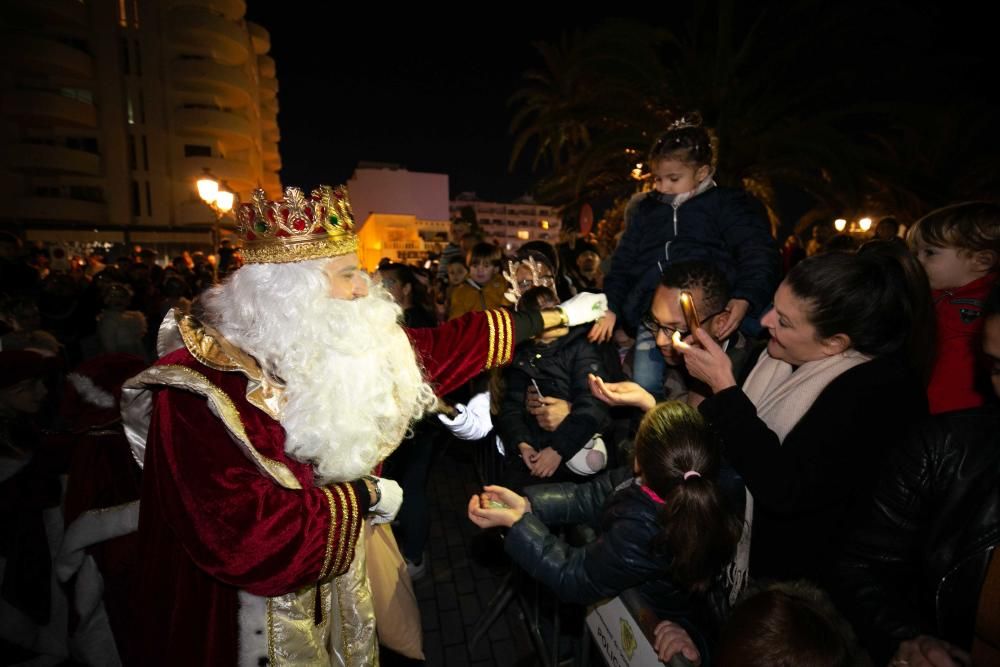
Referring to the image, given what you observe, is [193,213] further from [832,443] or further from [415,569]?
[832,443]

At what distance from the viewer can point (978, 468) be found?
4.88ft

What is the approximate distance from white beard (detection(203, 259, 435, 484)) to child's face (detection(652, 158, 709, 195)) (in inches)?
78.3

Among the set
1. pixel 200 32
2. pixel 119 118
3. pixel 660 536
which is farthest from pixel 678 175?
pixel 119 118

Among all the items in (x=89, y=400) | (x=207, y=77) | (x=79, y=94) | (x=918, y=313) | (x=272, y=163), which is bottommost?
(x=89, y=400)

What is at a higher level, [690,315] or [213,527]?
[690,315]

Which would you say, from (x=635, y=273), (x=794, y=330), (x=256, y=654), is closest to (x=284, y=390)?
(x=256, y=654)

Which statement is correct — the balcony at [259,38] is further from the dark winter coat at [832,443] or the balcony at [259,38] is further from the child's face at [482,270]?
the dark winter coat at [832,443]

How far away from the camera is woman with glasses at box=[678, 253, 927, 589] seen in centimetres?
183

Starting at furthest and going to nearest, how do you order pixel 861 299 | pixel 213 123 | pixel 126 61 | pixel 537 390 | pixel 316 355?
pixel 213 123 → pixel 126 61 → pixel 537 390 → pixel 316 355 → pixel 861 299

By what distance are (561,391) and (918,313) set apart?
6.27 feet

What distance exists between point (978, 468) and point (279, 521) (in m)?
2.24

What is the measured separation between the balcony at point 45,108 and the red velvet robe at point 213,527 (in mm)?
39380

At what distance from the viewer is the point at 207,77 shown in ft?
109

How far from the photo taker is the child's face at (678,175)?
10.0 feet
